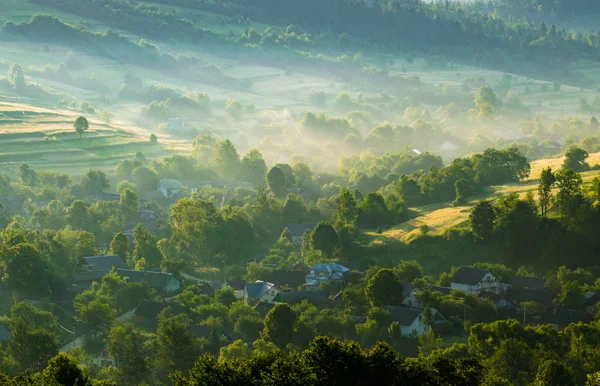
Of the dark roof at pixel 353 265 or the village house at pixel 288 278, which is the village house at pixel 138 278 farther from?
the dark roof at pixel 353 265

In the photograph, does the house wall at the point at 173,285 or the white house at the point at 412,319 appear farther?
the house wall at the point at 173,285

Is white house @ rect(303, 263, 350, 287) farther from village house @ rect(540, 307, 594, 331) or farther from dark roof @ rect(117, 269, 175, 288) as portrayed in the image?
village house @ rect(540, 307, 594, 331)

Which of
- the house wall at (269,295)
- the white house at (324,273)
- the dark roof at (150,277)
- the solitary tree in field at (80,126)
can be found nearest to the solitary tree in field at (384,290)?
the house wall at (269,295)

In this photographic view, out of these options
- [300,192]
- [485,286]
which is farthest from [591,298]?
[300,192]

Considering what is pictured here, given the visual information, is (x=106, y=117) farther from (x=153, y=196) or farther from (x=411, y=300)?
(x=411, y=300)

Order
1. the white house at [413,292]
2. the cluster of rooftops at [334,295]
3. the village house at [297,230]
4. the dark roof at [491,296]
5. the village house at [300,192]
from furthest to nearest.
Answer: the village house at [300,192]
the village house at [297,230]
the dark roof at [491,296]
the white house at [413,292]
the cluster of rooftops at [334,295]
